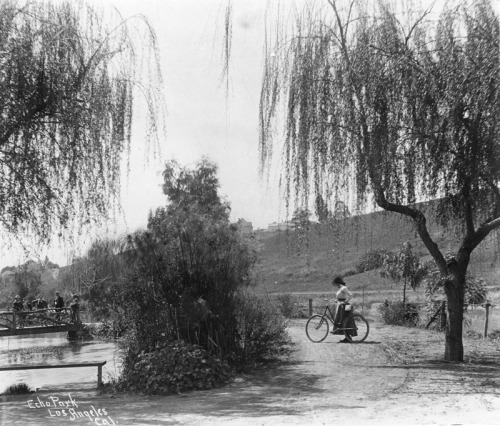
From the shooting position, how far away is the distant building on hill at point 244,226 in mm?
10694

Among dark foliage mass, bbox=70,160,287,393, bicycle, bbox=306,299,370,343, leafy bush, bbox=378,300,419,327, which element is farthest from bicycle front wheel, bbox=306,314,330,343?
leafy bush, bbox=378,300,419,327

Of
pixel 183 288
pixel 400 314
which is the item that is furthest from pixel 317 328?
pixel 400 314

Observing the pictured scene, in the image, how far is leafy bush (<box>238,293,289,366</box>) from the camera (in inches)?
420

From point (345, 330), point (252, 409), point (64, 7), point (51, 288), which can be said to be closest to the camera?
point (252, 409)

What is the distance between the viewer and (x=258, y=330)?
36.3 ft

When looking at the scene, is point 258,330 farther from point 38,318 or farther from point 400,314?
point 38,318

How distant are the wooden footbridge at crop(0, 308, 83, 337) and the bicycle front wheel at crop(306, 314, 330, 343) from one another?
13.5m

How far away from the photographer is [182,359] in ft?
29.8

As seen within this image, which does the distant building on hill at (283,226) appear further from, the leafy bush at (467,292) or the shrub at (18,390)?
the leafy bush at (467,292)

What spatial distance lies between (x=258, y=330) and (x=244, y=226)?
192 cm

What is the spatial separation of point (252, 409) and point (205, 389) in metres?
1.84

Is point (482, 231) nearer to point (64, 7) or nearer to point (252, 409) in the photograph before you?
point (252, 409)

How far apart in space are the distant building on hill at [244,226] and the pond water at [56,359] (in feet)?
10.0

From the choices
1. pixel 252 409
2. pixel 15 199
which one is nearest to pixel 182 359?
pixel 252 409
